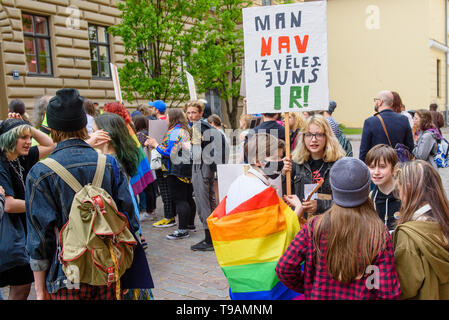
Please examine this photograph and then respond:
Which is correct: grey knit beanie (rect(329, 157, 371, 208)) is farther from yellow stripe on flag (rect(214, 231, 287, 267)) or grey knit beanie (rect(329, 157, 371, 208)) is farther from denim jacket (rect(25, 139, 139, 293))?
denim jacket (rect(25, 139, 139, 293))

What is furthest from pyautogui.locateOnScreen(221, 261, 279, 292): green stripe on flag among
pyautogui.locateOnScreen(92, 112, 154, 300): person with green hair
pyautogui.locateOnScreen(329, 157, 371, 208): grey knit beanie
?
pyautogui.locateOnScreen(92, 112, 154, 300): person with green hair

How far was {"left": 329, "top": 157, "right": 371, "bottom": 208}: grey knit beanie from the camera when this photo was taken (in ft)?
6.67

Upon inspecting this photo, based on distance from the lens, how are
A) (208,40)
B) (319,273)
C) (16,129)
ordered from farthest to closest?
(208,40) → (16,129) → (319,273)

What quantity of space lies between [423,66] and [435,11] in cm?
391

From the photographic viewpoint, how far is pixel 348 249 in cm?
197

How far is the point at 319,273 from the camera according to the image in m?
2.09

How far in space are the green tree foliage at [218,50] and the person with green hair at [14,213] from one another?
29.8ft

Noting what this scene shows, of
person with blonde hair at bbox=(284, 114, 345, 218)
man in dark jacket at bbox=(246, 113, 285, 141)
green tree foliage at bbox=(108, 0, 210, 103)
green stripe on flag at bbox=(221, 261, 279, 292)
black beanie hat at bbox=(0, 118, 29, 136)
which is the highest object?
green tree foliage at bbox=(108, 0, 210, 103)

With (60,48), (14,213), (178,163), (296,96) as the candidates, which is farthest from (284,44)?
(60,48)

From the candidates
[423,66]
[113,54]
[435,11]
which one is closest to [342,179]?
[113,54]

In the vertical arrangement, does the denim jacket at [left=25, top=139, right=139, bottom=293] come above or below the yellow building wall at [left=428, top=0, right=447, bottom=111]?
below

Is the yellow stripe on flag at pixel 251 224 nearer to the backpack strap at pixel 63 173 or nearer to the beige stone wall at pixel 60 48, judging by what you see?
the backpack strap at pixel 63 173

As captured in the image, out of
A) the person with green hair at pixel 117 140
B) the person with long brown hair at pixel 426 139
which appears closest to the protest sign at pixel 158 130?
the person with green hair at pixel 117 140

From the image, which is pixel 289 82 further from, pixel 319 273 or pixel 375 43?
pixel 375 43
